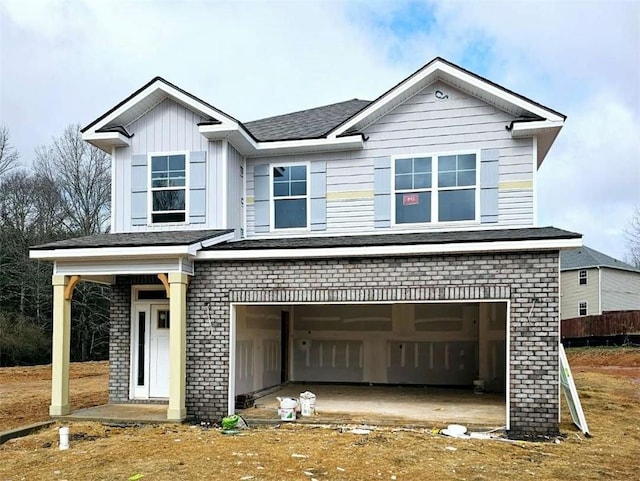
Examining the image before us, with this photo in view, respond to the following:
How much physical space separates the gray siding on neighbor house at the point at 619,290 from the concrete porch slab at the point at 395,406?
2417 centimetres

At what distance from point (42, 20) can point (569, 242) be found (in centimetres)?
1976

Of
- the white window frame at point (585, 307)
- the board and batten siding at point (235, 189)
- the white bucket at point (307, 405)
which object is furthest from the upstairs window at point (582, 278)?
the white bucket at point (307, 405)

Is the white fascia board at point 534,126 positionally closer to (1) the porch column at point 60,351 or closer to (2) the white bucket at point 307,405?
(2) the white bucket at point 307,405

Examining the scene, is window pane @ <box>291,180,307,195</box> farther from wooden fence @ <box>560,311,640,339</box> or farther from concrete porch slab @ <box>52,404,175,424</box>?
wooden fence @ <box>560,311,640,339</box>

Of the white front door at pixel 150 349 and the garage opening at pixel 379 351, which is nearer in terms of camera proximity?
the white front door at pixel 150 349

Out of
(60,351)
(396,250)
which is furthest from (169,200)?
(396,250)

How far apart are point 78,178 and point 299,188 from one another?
75.1ft

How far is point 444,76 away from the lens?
1205 cm

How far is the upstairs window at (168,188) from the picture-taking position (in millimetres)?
12492

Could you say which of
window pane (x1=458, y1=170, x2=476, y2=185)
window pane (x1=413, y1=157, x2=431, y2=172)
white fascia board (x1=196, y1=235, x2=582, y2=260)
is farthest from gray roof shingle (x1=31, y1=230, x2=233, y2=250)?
window pane (x1=458, y1=170, x2=476, y2=185)

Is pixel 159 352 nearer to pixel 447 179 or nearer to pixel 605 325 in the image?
pixel 447 179

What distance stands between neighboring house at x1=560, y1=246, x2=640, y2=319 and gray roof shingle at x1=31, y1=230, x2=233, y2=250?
29514 millimetres

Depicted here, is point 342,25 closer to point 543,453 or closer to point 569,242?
point 569,242

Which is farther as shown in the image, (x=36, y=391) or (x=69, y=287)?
(x=36, y=391)
